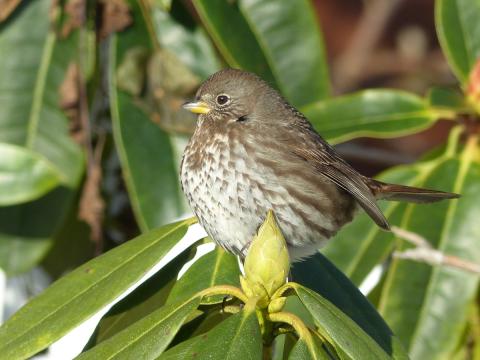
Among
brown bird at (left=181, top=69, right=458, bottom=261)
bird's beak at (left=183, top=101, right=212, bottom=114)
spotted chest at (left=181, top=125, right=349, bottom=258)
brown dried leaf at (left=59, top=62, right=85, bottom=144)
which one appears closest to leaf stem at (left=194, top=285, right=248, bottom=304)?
brown bird at (left=181, top=69, right=458, bottom=261)

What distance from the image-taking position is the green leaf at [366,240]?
4176 mm

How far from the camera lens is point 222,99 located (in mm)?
4172

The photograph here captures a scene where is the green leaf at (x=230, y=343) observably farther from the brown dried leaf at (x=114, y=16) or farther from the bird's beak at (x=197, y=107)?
the brown dried leaf at (x=114, y=16)

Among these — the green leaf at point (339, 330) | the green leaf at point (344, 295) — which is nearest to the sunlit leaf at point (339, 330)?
the green leaf at point (339, 330)

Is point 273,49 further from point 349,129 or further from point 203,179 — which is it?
point 203,179

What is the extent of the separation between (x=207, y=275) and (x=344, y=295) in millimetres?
473

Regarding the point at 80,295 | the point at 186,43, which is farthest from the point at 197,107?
the point at 80,295

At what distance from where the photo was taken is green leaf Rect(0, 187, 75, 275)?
4.25m

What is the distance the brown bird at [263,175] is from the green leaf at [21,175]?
0.50m

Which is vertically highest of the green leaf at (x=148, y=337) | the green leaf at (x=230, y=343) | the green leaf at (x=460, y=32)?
the green leaf at (x=148, y=337)

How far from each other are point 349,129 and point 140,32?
941 millimetres

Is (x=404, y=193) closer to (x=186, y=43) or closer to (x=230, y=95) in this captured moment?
(x=230, y=95)

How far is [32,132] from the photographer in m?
4.42

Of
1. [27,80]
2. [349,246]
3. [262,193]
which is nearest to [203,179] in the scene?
[262,193]
